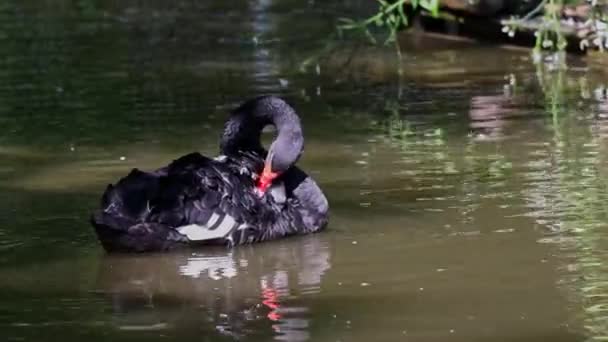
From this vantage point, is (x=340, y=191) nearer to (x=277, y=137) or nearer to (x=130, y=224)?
(x=277, y=137)

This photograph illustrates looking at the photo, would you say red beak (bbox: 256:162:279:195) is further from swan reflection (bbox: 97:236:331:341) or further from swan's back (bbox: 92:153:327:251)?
swan reflection (bbox: 97:236:331:341)

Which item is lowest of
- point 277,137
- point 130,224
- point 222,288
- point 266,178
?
point 222,288

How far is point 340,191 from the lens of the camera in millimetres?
10461

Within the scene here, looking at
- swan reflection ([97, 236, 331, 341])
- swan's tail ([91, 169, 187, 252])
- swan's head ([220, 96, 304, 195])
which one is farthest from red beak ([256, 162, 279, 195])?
swan's tail ([91, 169, 187, 252])

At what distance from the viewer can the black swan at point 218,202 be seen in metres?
8.76

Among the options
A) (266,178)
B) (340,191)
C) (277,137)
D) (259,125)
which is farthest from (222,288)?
(340,191)

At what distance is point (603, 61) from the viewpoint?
16141 mm

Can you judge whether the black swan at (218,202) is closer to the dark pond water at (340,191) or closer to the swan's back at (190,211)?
the swan's back at (190,211)

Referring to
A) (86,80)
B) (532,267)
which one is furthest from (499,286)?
(86,80)

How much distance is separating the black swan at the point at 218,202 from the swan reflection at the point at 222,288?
0.11 meters

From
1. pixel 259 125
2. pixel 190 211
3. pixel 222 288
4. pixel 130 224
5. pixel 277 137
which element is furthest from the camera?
pixel 259 125

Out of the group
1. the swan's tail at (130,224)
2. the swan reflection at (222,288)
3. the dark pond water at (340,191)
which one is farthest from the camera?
the swan's tail at (130,224)

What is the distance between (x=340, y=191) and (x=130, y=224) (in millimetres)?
2151

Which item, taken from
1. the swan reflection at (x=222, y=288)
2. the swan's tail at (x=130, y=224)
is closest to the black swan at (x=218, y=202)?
the swan's tail at (x=130, y=224)
